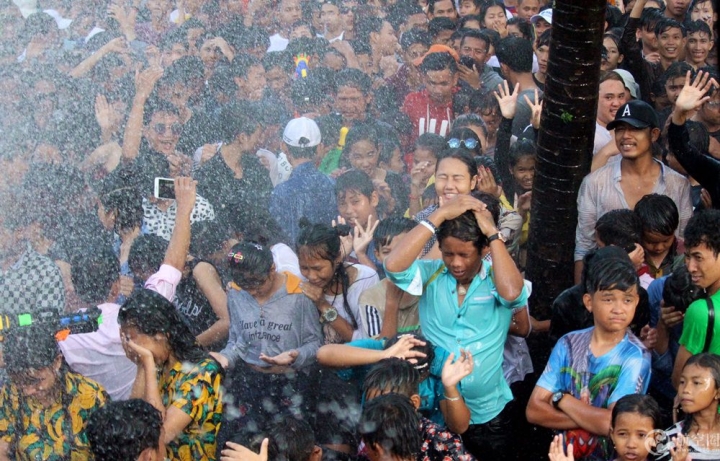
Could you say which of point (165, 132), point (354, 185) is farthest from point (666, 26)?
point (165, 132)

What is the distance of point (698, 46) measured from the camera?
8.62 m

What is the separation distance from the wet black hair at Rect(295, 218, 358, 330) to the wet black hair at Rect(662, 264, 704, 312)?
1784mm

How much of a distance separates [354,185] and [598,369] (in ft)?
9.08

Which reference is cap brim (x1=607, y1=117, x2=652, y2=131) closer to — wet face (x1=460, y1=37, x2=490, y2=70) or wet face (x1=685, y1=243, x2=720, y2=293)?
wet face (x1=685, y1=243, x2=720, y2=293)

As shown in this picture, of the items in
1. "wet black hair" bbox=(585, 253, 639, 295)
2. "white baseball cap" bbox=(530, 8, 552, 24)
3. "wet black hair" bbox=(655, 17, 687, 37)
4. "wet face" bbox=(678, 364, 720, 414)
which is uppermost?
"wet black hair" bbox=(655, 17, 687, 37)

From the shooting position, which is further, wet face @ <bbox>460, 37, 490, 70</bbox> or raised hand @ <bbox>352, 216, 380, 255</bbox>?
wet face @ <bbox>460, 37, 490, 70</bbox>

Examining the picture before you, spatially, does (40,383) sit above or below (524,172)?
below

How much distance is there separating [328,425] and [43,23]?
7.11 metres

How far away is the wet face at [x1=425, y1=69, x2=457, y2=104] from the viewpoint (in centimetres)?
853

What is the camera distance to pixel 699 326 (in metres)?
4.53

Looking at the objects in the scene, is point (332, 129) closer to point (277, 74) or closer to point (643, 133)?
point (277, 74)

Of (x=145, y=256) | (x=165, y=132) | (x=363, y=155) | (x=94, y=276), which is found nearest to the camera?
(x=94, y=276)

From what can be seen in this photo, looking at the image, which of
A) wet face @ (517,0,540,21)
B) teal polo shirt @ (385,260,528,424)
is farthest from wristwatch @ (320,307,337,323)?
wet face @ (517,0,540,21)

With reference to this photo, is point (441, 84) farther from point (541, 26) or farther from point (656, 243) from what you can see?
point (656, 243)
